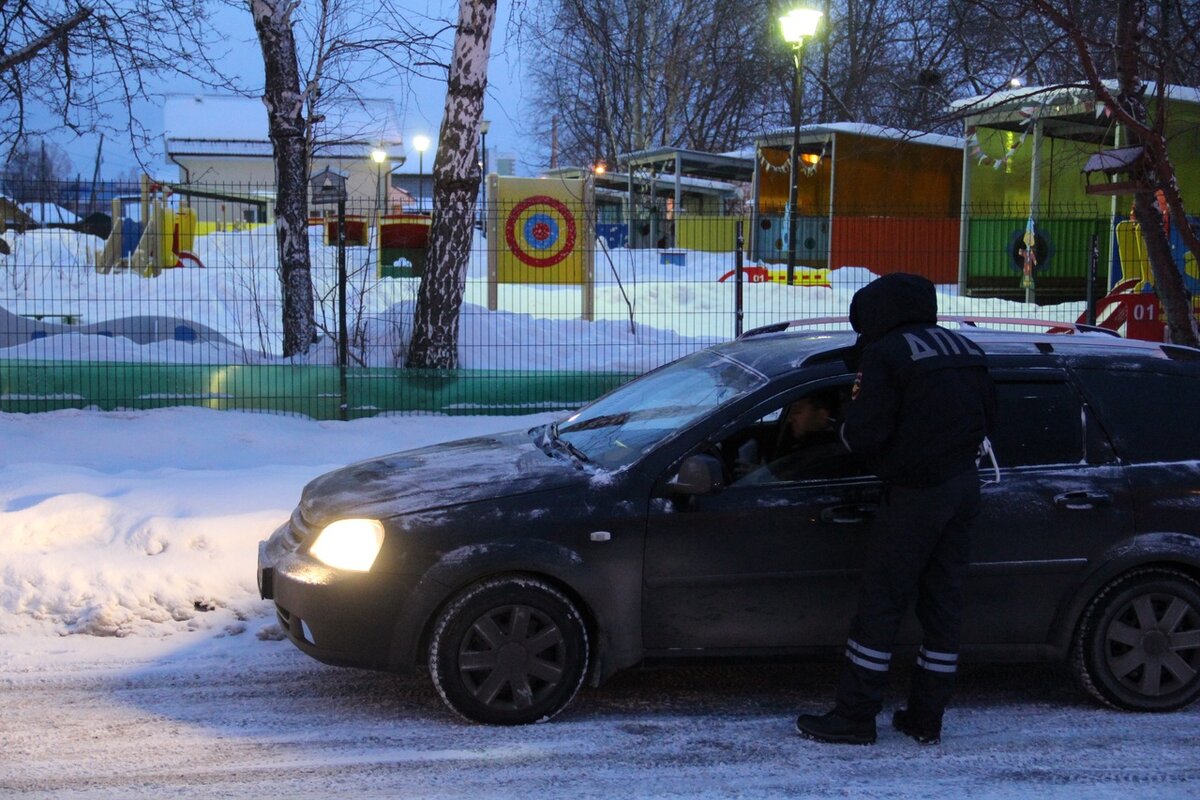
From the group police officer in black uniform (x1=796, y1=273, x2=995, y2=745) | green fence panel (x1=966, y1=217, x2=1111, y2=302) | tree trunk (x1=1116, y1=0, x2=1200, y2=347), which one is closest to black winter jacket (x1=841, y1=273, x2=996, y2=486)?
police officer in black uniform (x1=796, y1=273, x2=995, y2=745)

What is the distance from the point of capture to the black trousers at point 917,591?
4.59 meters

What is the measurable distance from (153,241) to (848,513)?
68.3ft

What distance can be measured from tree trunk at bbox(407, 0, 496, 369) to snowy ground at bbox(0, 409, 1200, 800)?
511 cm

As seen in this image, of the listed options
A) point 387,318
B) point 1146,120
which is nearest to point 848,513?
point 1146,120

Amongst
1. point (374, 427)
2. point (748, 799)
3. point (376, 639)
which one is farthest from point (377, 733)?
point (374, 427)

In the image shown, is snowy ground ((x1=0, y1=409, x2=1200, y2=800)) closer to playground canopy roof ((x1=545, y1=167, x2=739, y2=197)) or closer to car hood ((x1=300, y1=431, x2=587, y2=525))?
car hood ((x1=300, y1=431, x2=587, y2=525))

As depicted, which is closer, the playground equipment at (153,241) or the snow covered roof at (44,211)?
the snow covered roof at (44,211)

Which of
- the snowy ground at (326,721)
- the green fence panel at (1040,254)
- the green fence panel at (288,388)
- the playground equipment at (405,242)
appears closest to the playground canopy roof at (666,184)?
the green fence panel at (1040,254)

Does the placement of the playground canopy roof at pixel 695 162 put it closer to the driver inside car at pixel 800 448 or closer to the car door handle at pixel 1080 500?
the driver inside car at pixel 800 448

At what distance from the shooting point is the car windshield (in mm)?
5215

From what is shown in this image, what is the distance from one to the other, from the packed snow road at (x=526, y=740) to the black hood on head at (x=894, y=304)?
1.65m

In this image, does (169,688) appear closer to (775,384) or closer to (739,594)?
(739,594)

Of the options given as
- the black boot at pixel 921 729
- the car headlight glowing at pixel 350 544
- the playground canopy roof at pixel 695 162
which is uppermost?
the playground canopy roof at pixel 695 162

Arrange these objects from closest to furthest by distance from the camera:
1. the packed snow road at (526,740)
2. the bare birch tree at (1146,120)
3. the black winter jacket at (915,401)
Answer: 1. the packed snow road at (526,740)
2. the black winter jacket at (915,401)
3. the bare birch tree at (1146,120)
